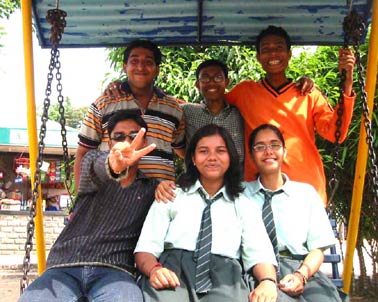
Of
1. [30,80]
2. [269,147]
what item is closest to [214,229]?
[269,147]

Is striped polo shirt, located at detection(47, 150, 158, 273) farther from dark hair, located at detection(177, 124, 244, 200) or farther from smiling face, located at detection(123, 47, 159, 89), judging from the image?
smiling face, located at detection(123, 47, 159, 89)

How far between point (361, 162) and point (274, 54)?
98 centimetres

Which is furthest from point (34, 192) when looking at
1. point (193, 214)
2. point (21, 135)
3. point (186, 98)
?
point (21, 135)

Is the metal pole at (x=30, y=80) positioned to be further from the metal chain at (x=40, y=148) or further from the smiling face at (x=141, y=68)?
the smiling face at (x=141, y=68)

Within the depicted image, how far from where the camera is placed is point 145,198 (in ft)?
9.26

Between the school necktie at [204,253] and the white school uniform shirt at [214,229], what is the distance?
0.9 inches

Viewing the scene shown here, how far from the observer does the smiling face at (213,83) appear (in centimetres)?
361

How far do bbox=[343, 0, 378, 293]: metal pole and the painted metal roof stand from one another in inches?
21.5

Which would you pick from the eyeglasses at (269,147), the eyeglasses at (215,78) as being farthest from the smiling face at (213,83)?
the eyeglasses at (269,147)

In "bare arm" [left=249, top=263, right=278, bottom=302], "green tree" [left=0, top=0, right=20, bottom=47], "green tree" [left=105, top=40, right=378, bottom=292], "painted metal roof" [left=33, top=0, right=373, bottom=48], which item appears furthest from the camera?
"green tree" [left=0, top=0, right=20, bottom=47]

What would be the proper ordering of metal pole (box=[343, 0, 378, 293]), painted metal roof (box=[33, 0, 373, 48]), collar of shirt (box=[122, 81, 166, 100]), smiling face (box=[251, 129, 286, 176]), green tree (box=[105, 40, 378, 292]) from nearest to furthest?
smiling face (box=[251, 129, 286, 176]) → metal pole (box=[343, 0, 378, 293]) → collar of shirt (box=[122, 81, 166, 100]) → painted metal roof (box=[33, 0, 373, 48]) → green tree (box=[105, 40, 378, 292])

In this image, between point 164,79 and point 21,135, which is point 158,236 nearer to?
point 164,79

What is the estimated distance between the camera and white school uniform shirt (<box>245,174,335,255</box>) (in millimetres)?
2783

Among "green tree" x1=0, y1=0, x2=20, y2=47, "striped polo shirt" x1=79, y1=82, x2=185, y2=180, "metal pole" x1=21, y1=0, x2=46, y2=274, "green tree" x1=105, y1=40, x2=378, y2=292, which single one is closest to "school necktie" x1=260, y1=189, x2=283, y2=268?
"striped polo shirt" x1=79, y1=82, x2=185, y2=180
